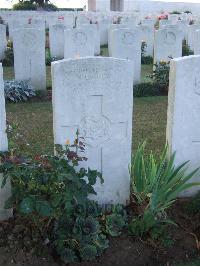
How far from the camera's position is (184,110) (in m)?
3.68

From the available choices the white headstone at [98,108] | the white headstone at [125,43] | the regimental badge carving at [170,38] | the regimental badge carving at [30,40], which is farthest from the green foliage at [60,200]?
the regimental badge carving at [170,38]

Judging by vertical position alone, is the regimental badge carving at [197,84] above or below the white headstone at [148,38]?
below

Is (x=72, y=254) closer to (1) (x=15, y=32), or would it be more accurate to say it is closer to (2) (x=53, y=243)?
(2) (x=53, y=243)

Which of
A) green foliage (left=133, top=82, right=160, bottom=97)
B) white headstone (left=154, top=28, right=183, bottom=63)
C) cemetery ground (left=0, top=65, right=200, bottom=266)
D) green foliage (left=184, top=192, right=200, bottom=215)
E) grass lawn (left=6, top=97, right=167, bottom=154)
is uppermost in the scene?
white headstone (left=154, top=28, right=183, bottom=63)

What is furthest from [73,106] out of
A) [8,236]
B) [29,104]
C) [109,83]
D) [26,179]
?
[29,104]

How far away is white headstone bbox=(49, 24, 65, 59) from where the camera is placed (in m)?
13.0

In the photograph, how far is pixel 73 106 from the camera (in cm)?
338

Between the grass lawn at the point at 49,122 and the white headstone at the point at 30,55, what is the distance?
32.7 inches

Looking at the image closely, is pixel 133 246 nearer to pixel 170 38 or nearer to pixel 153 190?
pixel 153 190

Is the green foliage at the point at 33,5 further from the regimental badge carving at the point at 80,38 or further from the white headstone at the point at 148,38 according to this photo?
the regimental badge carving at the point at 80,38

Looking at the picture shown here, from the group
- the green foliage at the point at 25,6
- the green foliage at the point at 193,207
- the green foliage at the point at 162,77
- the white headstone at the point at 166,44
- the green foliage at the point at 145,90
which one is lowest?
the green foliage at the point at 193,207

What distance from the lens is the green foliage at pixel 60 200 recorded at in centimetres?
292

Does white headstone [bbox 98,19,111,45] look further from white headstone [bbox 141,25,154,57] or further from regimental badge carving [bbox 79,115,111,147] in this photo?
regimental badge carving [bbox 79,115,111,147]

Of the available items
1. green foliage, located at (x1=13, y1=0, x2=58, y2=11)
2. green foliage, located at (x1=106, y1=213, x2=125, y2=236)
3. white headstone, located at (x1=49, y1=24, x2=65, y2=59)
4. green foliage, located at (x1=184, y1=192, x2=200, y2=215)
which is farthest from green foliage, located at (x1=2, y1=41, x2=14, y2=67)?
green foliage, located at (x1=13, y1=0, x2=58, y2=11)
